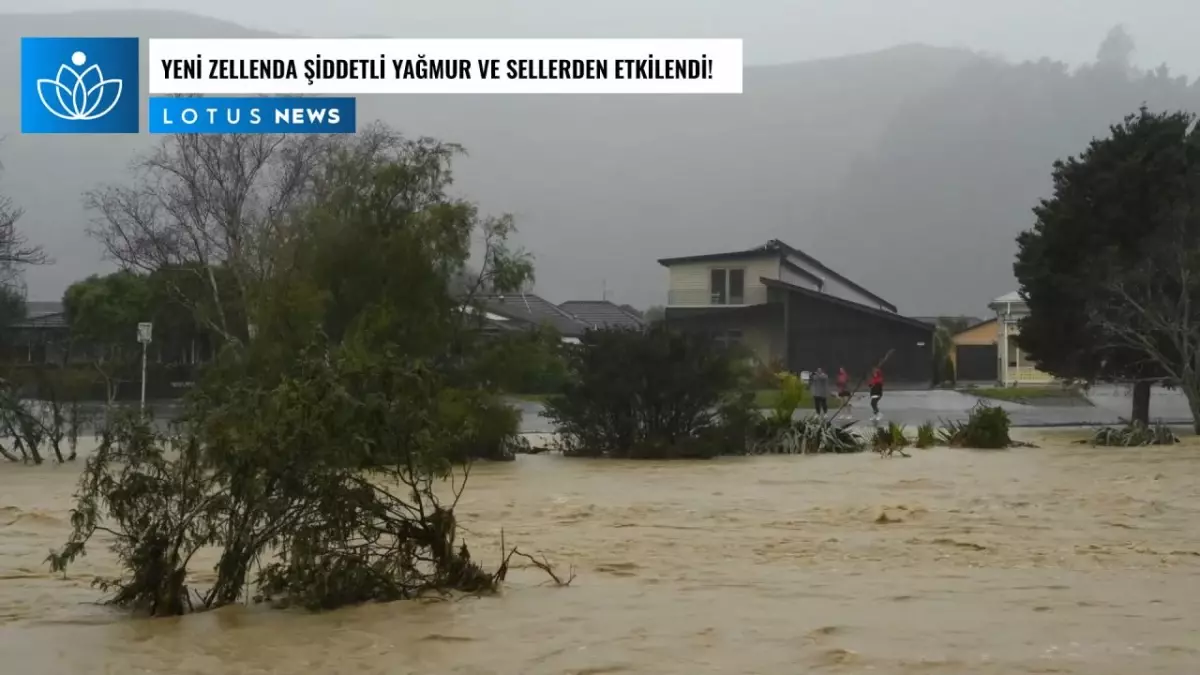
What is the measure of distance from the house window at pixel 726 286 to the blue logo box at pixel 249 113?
73.8 feet

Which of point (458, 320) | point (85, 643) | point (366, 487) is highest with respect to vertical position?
point (458, 320)

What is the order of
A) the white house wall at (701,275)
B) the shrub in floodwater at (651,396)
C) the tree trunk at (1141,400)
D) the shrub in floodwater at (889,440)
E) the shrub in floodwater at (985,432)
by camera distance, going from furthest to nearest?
the white house wall at (701,275) → the tree trunk at (1141,400) → the shrub in floodwater at (985,432) → the shrub in floodwater at (889,440) → the shrub in floodwater at (651,396)

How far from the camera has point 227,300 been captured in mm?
38688

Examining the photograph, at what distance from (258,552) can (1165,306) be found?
26.0 m

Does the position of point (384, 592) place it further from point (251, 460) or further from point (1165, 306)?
point (1165, 306)

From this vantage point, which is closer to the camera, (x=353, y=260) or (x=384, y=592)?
(x=384, y=592)

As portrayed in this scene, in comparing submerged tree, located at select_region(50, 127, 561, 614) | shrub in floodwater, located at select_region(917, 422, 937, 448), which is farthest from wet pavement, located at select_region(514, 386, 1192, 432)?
submerged tree, located at select_region(50, 127, 561, 614)

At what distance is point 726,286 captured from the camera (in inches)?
2063

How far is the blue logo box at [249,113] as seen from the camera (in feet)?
89.5

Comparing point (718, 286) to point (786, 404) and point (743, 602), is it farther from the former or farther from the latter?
point (743, 602)

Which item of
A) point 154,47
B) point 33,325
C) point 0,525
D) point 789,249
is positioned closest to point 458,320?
point 154,47

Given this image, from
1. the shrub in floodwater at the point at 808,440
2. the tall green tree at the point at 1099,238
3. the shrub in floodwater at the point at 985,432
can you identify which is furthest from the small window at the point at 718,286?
the shrub in floodwater at the point at 808,440

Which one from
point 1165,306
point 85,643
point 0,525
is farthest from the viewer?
point 1165,306

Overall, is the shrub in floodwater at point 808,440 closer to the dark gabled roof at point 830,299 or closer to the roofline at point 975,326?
the dark gabled roof at point 830,299
